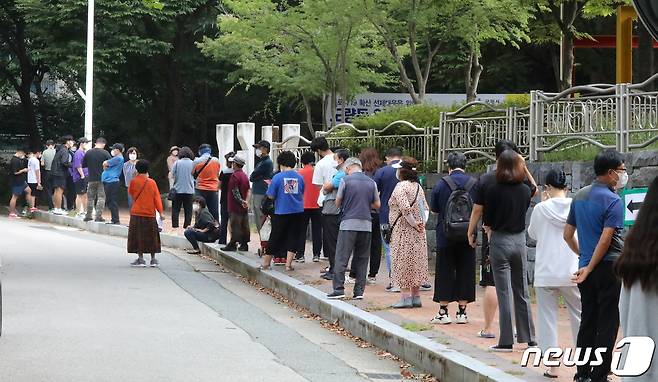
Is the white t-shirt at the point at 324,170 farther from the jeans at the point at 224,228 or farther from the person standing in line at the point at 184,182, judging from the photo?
the person standing in line at the point at 184,182

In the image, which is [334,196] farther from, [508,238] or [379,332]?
[508,238]

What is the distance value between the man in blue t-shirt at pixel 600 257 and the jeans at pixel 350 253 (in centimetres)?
548

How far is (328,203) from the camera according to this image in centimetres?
1608

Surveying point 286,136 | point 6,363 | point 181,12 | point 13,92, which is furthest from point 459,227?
point 13,92

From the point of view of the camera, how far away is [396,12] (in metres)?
26.3

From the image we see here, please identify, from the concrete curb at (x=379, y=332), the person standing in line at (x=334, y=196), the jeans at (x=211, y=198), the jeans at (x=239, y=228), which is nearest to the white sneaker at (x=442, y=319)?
the concrete curb at (x=379, y=332)

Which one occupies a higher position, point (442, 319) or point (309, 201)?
point (309, 201)

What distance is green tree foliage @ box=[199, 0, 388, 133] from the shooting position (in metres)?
28.2

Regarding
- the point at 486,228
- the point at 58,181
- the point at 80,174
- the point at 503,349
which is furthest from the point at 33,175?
the point at 503,349

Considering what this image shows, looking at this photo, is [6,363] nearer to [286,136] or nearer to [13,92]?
[286,136]

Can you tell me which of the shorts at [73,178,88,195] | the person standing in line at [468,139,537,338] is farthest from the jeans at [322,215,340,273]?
the shorts at [73,178,88,195]

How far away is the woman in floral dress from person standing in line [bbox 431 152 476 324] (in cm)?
84

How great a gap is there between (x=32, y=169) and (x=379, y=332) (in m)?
22.0

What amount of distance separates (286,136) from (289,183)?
30.6ft
